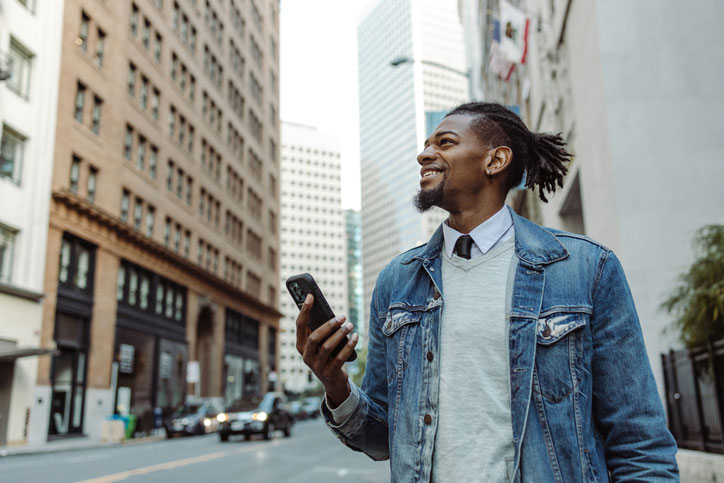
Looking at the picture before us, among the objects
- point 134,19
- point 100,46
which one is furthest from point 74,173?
point 134,19

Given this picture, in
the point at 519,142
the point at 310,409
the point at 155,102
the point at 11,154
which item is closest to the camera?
the point at 519,142

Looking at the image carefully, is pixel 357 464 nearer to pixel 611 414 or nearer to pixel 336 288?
pixel 611 414

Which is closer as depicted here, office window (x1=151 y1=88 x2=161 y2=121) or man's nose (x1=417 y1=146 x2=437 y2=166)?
man's nose (x1=417 y1=146 x2=437 y2=166)

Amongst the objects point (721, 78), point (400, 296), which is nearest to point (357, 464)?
point (721, 78)

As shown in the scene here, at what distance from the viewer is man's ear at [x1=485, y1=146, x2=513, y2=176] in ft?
8.57

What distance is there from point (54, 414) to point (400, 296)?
1174 inches

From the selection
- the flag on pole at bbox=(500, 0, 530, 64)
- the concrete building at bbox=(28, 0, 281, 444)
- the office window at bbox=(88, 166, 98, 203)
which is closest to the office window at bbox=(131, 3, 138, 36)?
the concrete building at bbox=(28, 0, 281, 444)

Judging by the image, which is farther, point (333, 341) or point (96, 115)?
point (96, 115)

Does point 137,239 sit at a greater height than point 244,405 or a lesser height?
greater

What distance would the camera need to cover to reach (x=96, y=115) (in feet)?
111

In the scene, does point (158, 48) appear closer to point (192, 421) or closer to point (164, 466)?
point (192, 421)

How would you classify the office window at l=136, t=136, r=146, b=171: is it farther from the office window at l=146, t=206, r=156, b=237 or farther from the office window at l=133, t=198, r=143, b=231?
the office window at l=146, t=206, r=156, b=237

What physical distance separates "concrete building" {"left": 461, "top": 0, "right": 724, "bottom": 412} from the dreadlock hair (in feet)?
33.7

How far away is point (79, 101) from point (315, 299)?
3299 centimetres
